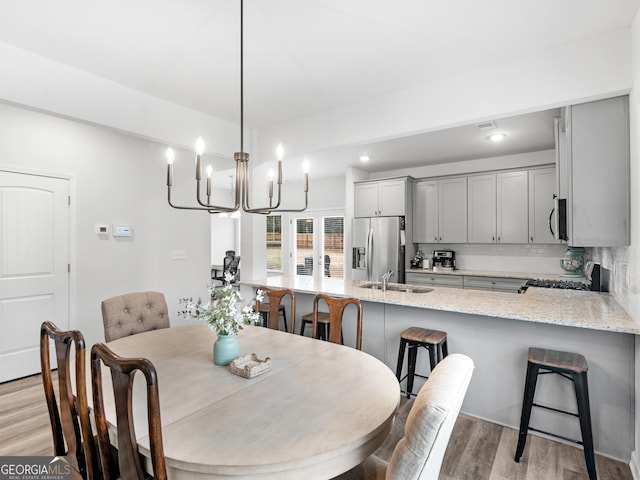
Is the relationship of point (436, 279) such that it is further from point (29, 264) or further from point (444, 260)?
point (29, 264)

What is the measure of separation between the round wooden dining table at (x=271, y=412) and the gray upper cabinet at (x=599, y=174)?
1649mm

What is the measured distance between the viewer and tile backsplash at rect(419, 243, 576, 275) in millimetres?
4703

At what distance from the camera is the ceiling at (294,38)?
189 cm

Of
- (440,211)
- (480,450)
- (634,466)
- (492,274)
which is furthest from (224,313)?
(440,211)

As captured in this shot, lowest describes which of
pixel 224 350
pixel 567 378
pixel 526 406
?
pixel 526 406

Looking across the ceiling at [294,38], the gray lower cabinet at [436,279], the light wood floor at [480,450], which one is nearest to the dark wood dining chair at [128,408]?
the light wood floor at [480,450]

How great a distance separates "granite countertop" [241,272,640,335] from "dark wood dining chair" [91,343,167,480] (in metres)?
1.96

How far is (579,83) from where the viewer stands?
2209mm

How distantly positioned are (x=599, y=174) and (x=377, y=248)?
A: 335 cm

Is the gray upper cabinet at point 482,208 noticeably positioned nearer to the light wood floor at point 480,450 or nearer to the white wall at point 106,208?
the light wood floor at point 480,450

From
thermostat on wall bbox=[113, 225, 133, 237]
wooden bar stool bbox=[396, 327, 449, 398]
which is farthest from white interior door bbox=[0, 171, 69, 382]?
wooden bar stool bbox=[396, 327, 449, 398]

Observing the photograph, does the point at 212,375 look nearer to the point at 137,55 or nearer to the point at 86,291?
the point at 137,55

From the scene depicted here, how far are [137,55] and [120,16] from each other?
43cm

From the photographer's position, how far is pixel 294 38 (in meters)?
2.17
